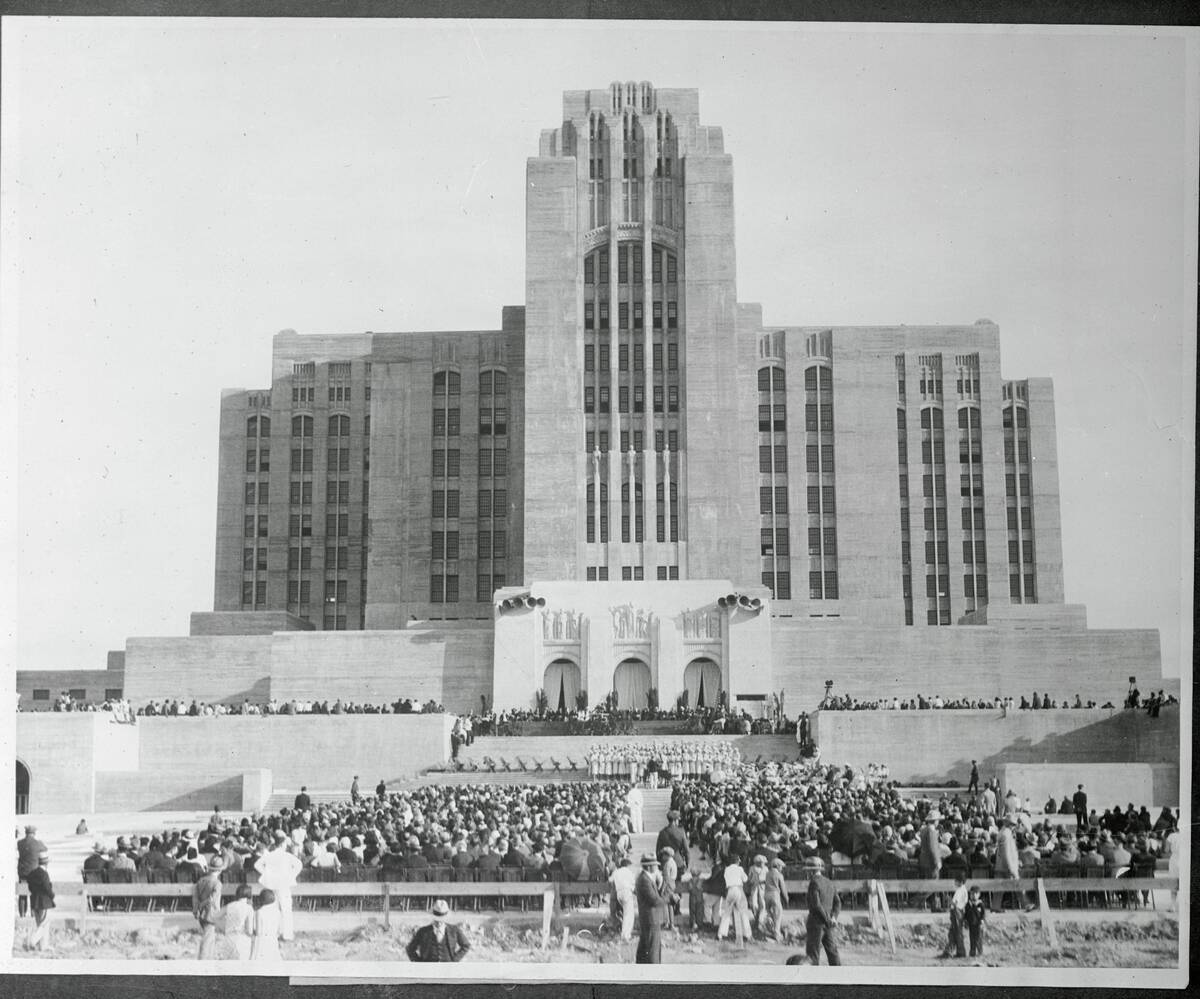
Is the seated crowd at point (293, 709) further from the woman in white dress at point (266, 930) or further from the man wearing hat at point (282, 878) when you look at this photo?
the woman in white dress at point (266, 930)

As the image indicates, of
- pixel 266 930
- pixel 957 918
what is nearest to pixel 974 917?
pixel 957 918

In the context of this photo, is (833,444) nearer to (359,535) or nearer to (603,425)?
(603,425)

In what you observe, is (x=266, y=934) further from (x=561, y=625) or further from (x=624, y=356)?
(x=624, y=356)

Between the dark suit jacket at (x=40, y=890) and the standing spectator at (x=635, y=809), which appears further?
the standing spectator at (x=635, y=809)

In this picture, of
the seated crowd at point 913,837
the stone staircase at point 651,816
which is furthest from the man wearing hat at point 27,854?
the seated crowd at point 913,837

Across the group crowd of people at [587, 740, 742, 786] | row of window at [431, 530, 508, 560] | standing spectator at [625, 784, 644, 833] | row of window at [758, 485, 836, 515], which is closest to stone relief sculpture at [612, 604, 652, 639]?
row of window at [431, 530, 508, 560]

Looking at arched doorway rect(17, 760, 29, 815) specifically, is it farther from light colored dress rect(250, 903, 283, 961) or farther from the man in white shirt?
the man in white shirt
